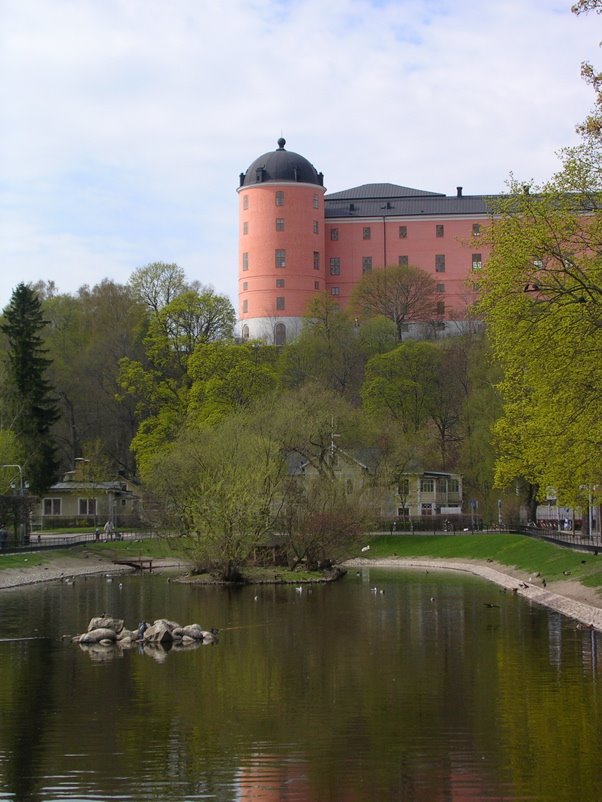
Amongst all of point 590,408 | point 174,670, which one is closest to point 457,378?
point 590,408

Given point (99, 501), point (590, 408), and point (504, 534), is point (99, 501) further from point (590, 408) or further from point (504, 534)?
point (590, 408)

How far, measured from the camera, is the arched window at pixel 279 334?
10969 cm

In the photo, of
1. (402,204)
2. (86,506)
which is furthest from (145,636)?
(402,204)

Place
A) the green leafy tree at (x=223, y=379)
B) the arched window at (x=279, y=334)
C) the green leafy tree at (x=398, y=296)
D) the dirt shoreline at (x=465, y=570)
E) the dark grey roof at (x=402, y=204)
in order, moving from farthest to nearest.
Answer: the dark grey roof at (x=402, y=204) < the arched window at (x=279, y=334) < the green leafy tree at (x=398, y=296) < the green leafy tree at (x=223, y=379) < the dirt shoreline at (x=465, y=570)

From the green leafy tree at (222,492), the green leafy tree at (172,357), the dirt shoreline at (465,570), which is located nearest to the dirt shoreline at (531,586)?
the dirt shoreline at (465,570)

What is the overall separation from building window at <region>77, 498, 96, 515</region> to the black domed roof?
41.0 meters

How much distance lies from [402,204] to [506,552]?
68.5 meters

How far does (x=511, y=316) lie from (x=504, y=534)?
113ft

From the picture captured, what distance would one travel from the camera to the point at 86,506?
274 ft

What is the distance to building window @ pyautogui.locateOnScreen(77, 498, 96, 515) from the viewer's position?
83125mm

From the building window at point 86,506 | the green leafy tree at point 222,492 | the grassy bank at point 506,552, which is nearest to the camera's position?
the grassy bank at point 506,552

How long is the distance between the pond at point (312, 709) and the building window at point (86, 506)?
45.5 metres

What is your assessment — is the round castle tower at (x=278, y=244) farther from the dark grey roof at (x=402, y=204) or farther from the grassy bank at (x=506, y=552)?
the grassy bank at (x=506, y=552)

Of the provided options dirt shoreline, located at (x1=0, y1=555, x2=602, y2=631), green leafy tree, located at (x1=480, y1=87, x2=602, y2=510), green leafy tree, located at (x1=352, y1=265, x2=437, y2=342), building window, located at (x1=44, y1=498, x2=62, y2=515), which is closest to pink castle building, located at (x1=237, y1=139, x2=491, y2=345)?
green leafy tree, located at (x1=352, y1=265, x2=437, y2=342)
